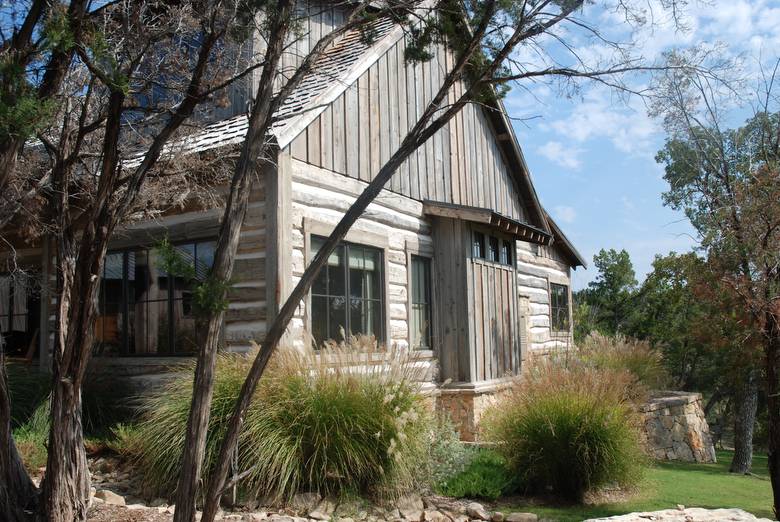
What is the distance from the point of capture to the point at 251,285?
25.5 feet

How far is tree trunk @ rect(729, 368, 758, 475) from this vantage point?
506 inches

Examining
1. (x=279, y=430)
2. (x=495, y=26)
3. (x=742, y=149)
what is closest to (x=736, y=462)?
(x=742, y=149)

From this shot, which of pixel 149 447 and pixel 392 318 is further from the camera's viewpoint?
pixel 392 318

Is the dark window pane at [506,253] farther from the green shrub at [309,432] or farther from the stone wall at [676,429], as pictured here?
the green shrub at [309,432]

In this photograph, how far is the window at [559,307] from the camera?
17609 millimetres

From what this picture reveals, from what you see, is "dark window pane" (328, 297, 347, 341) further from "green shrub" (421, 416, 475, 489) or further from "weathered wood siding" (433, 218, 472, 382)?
"weathered wood siding" (433, 218, 472, 382)

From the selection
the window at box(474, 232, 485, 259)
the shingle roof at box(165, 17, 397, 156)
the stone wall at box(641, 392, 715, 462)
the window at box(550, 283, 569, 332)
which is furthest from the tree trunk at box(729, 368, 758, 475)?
Answer: the shingle roof at box(165, 17, 397, 156)

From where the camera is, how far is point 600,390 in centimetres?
724

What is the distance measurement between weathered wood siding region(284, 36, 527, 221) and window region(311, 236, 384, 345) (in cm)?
110

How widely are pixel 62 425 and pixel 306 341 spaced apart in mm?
2966

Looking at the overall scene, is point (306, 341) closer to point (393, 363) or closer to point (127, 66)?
point (393, 363)

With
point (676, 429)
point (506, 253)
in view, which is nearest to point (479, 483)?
point (506, 253)

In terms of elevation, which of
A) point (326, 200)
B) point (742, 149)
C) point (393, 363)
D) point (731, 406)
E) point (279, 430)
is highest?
point (742, 149)

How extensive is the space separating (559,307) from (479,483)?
463 inches
